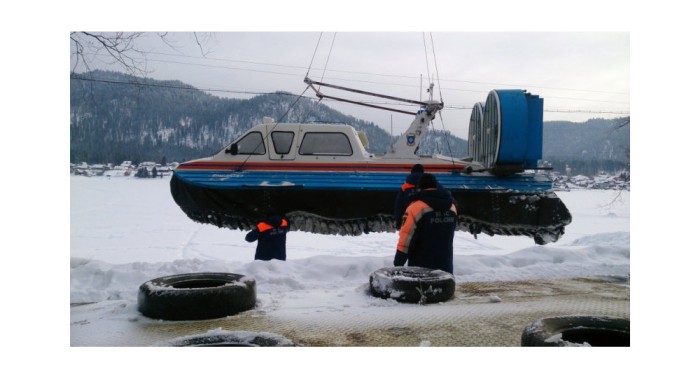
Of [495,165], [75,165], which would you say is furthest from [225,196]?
[495,165]

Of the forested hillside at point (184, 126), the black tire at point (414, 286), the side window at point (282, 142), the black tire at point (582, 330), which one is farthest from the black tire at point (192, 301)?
the side window at point (282, 142)

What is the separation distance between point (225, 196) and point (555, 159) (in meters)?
5.01

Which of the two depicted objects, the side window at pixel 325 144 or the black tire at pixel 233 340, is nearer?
the black tire at pixel 233 340

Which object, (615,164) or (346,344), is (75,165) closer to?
(346,344)

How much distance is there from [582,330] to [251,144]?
578 cm

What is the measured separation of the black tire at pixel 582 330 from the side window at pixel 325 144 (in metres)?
4.98

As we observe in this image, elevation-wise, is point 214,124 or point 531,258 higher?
point 214,124

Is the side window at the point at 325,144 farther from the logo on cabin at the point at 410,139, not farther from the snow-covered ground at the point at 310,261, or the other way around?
the snow-covered ground at the point at 310,261

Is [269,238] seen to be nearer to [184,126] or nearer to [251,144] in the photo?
[251,144]

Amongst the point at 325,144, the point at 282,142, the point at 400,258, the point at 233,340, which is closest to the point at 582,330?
the point at 400,258

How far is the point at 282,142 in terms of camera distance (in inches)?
312

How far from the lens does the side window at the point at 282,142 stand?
7898mm

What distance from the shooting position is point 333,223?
7676 mm

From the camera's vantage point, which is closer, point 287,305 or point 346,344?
point 346,344
